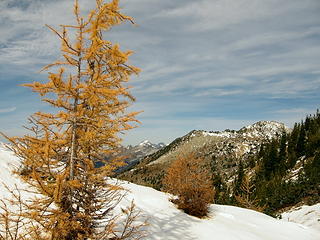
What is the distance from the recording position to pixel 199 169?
1747 centimetres

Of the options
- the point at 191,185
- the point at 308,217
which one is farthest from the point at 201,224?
the point at 308,217

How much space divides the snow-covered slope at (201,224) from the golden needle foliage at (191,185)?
729 millimetres

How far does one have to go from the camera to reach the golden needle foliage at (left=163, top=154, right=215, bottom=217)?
51.9 feet

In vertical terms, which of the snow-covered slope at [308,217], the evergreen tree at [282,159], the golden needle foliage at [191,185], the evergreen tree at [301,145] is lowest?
the snow-covered slope at [308,217]

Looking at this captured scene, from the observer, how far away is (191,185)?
16469mm

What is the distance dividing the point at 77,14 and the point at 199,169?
13.8 metres

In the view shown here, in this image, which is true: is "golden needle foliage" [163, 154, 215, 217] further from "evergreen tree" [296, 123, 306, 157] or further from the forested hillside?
"evergreen tree" [296, 123, 306, 157]

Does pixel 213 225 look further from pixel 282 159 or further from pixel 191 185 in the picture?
pixel 282 159

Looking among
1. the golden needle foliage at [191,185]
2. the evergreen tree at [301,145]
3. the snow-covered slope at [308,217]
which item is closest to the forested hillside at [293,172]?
the evergreen tree at [301,145]

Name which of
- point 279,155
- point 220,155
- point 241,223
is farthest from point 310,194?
point 220,155

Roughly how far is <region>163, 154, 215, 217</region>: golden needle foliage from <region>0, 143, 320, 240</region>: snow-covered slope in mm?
729

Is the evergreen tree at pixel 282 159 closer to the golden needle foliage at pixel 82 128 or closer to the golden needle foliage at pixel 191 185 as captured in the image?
the golden needle foliage at pixel 191 185

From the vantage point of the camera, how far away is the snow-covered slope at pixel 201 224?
37.1 feet

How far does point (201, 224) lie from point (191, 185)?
3.14 metres
